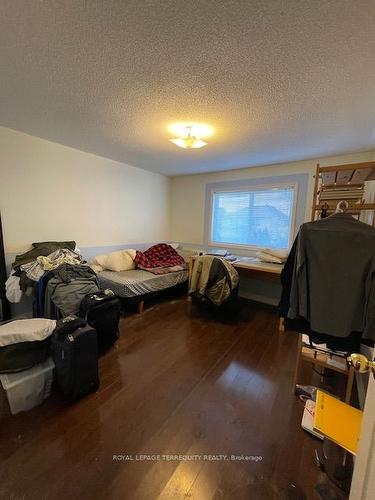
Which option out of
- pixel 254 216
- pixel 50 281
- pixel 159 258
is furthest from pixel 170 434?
pixel 254 216

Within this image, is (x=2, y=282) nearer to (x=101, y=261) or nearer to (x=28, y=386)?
(x=101, y=261)

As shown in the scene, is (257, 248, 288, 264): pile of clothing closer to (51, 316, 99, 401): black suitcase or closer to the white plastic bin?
(51, 316, 99, 401): black suitcase

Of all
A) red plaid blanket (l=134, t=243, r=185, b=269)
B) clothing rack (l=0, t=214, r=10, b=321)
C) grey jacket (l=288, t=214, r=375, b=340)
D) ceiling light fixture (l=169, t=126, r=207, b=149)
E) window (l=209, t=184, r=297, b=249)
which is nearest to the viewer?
grey jacket (l=288, t=214, r=375, b=340)

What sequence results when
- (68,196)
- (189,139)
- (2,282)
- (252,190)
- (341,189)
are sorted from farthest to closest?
(252,190) < (68,196) < (2,282) < (189,139) < (341,189)

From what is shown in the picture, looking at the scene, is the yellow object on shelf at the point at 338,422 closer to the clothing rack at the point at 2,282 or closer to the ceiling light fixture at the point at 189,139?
the ceiling light fixture at the point at 189,139

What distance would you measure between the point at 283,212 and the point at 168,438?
3281mm

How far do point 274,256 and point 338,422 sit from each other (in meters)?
2.27

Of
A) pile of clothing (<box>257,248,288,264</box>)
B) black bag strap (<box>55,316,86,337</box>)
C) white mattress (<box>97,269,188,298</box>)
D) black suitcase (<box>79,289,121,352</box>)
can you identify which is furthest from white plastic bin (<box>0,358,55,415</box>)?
pile of clothing (<box>257,248,288,264</box>)

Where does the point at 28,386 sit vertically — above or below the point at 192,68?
below

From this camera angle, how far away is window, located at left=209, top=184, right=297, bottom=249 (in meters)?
3.47

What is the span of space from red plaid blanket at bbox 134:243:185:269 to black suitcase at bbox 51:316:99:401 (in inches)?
76.6

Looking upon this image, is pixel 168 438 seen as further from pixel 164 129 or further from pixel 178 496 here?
pixel 164 129

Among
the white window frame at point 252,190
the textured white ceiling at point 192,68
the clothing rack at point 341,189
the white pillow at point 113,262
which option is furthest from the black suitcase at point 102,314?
the white window frame at point 252,190

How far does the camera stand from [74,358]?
149 cm
